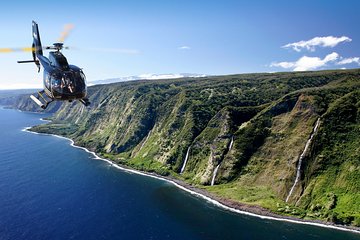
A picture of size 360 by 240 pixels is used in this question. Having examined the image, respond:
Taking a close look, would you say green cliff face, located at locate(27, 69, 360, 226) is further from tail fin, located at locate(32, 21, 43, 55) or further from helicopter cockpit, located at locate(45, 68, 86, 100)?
helicopter cockpit, located at locate(45, 68, 86, 100)

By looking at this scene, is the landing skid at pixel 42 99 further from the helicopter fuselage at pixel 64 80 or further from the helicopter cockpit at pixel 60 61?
the helicopter cockpit at pixel 60 61

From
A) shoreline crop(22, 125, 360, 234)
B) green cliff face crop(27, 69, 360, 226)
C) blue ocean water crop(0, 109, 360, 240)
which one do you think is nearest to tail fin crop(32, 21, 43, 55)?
blue ocean water crop(0, 109, 360, 240)

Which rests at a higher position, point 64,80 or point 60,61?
point 60,61

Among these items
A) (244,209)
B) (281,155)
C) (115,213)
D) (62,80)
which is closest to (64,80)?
(62,80)

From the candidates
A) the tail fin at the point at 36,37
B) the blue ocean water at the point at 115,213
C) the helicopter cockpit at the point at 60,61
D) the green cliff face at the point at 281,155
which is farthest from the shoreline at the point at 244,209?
the helicopter cockpit at the point at 60,61

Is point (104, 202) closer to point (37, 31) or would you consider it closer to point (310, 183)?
point (310, 183)

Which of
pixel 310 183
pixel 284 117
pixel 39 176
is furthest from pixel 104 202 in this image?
pixel 284 117

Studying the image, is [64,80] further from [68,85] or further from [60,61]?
[60,61]

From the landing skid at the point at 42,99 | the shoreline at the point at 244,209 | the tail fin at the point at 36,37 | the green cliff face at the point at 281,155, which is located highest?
the tail fin at the point at 36,37

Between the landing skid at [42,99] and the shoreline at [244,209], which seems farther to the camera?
the shoreline at [244,209]
